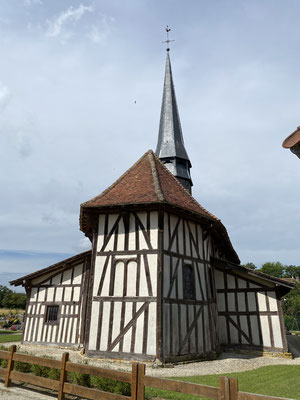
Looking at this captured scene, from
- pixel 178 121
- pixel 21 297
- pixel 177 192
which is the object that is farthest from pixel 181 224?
pixel 21 297

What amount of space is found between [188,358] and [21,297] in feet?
169

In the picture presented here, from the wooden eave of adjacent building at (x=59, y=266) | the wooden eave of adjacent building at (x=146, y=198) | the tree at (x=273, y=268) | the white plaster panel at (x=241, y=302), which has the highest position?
the tree at (x=273, y=268)

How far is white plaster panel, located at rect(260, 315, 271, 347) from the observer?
11305mm

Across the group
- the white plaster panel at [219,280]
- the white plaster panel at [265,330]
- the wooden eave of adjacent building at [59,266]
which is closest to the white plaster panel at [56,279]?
the wooden eave of adjacent building at [59,266]

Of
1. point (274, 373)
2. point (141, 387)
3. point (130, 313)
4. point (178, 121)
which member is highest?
point (178, 121)

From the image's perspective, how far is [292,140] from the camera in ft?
11.3

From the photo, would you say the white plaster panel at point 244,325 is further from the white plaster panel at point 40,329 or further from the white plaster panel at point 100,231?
the white plaster panel at point 40,329

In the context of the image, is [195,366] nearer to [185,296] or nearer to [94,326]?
[185,296]

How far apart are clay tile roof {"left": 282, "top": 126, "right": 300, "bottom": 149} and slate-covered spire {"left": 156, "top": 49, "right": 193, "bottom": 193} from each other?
14.4 m

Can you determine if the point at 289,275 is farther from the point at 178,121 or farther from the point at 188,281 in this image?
the point at 188,281

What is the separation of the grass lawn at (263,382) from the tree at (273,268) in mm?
50408

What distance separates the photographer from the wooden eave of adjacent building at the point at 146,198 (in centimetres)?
958

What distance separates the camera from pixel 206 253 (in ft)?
36.8

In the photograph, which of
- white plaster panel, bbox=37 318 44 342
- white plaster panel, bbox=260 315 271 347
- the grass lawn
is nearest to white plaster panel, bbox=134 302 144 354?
the grass lawn
